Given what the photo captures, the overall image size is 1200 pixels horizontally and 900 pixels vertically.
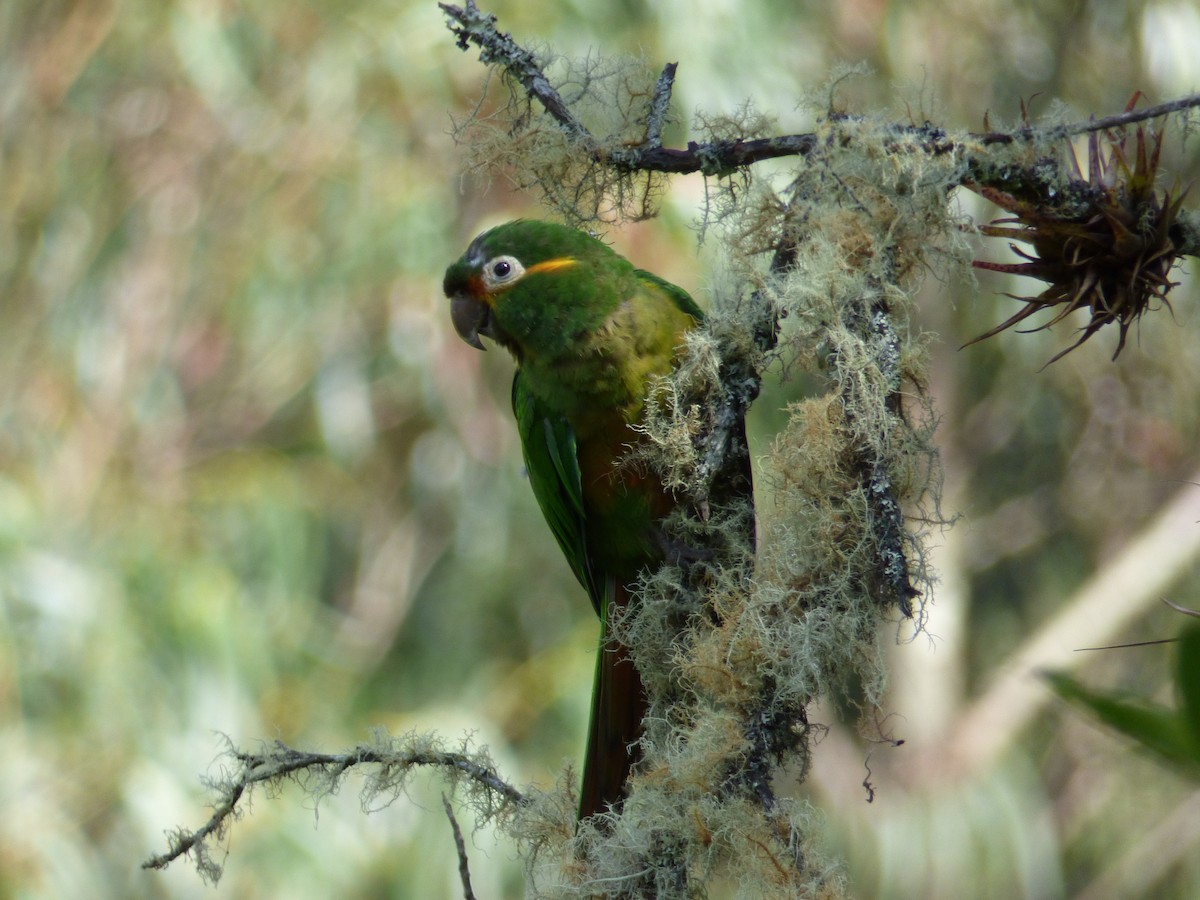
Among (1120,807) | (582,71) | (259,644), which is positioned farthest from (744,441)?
(1120,807)

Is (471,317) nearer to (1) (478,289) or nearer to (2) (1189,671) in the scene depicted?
(1) (478,289)

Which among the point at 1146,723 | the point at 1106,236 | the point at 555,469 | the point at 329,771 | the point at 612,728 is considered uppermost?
the point at 555,469

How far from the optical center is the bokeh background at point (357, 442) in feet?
15.4


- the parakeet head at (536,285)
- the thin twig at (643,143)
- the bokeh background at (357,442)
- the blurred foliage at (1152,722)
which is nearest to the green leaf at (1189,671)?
the blurred foliage at (1152,722)

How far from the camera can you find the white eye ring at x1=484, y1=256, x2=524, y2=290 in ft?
7.71

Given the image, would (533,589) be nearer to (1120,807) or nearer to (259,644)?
(259,644)

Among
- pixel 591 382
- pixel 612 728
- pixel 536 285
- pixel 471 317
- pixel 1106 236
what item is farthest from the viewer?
pixel 471 317

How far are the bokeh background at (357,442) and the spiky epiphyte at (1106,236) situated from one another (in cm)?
337

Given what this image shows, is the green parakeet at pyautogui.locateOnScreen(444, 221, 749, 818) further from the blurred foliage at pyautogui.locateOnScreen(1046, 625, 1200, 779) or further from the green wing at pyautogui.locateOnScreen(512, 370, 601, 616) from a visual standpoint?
the blurred foliage at pyautogui.locateOnScreen(1046, 625, 1200, 779)

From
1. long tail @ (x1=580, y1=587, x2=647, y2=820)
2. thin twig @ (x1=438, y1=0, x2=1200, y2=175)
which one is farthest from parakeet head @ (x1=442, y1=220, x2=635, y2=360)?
long tail @ (x1=580, y1=587, x2=647, y2=820)

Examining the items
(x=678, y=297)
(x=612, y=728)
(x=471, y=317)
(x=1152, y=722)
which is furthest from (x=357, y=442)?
(x=1152, y=722)

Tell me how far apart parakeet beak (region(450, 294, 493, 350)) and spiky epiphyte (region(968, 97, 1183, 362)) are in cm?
119

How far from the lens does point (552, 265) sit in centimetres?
231

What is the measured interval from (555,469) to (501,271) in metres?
0.41
